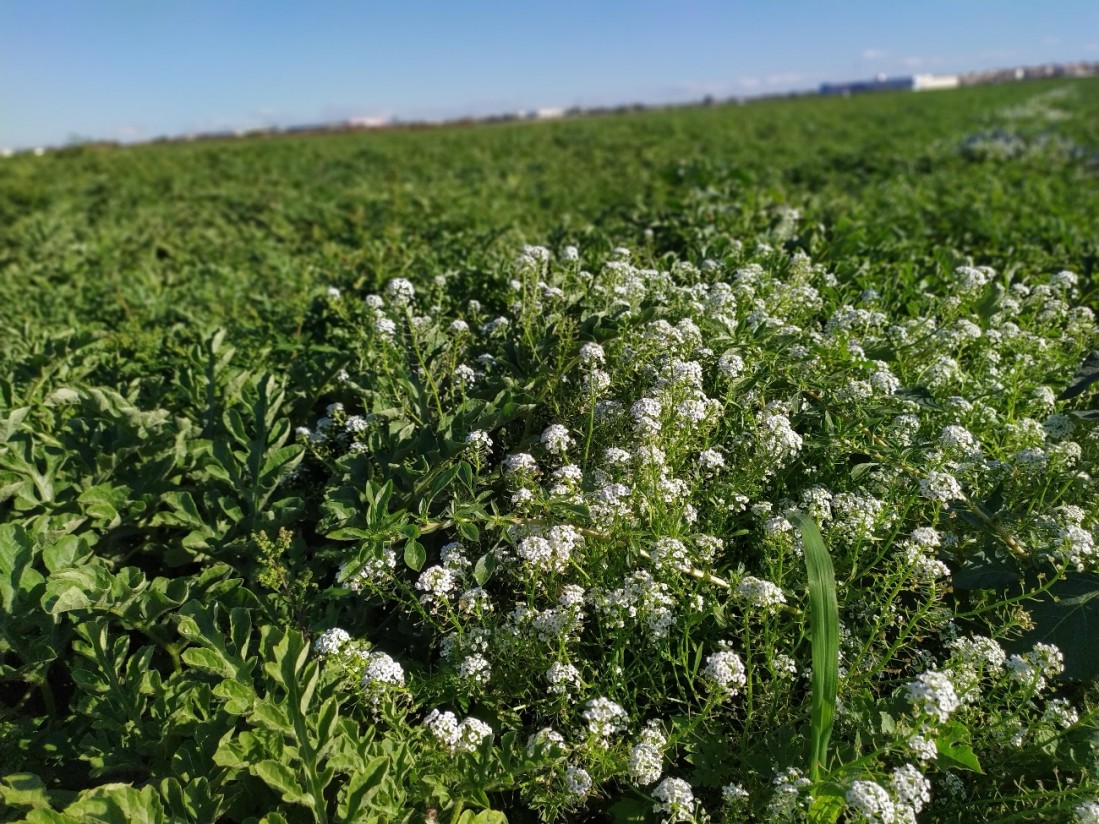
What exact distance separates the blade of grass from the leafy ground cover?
1cm

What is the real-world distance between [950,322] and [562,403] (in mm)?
2033

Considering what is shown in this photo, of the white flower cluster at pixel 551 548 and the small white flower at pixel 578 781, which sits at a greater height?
the white flower cluster at pixel 551 548

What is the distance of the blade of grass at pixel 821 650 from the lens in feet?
5.81

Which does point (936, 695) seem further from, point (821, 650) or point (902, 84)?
point (902, 84)

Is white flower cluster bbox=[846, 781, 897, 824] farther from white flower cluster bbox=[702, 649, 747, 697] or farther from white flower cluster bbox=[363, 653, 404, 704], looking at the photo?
white flower cluster bbox=[363, 653, 404, 704]

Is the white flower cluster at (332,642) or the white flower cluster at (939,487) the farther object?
the white flower cluster at (939,487)

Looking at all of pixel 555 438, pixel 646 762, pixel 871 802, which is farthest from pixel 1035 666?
pixel 555 438

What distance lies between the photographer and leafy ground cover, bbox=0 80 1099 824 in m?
1.87

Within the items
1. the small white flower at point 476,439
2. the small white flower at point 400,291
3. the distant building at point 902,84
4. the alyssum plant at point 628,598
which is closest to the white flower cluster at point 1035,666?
the alyssum plant at point 628,598

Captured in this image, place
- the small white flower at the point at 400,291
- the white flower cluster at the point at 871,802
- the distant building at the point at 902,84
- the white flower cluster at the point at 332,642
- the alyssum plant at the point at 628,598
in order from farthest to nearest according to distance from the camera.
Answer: the distant building at the point at 902,84, the small white flower at the point at 400,291, the white flower cluster at the point at 332,642, the alyssum plant at the point at 628,598, the white flower cluster at the point at 871,802

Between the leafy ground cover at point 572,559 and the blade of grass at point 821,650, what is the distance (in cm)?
1

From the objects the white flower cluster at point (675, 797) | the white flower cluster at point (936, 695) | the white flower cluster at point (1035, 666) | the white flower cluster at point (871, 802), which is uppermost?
the white flower cluster at point (936, 695)

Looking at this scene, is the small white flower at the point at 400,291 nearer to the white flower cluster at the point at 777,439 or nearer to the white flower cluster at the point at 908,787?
the white flower cluster at the point at 777,439

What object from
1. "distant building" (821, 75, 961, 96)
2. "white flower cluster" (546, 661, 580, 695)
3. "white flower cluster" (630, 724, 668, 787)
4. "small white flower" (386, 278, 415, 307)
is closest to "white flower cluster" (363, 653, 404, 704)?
"white flower cluster" (546, 661, 580, 695)
